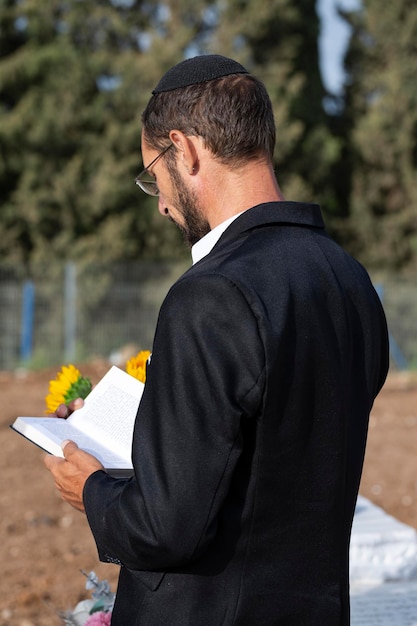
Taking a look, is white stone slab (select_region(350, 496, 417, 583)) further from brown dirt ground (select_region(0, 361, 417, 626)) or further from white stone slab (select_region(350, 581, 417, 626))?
brown dirt ground (select_region(0, 361, 417, 626))

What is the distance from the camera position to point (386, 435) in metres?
10.0

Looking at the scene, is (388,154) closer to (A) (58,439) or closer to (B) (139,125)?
(B) (139,125)

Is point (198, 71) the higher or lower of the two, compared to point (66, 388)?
higher

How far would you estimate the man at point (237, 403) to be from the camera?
1483 mm

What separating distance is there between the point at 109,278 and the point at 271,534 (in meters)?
15.6

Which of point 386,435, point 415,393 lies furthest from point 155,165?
point 415,393

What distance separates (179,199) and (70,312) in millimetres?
15012

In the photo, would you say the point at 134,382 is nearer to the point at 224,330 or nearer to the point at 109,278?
the point at 224,330

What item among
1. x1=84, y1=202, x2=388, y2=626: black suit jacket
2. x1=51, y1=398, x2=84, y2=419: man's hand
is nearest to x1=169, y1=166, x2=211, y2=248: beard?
x1=84, y1=202, x2=388, y2=626: black suit jacket

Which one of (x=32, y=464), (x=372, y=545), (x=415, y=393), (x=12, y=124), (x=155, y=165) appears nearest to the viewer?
(x=155, y=165)

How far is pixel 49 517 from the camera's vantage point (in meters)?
6.46

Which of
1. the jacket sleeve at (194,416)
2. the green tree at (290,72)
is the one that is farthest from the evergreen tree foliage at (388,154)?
the jacket sleeve at (194,416)

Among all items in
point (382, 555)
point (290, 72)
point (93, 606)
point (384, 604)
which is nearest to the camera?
point (93, 606)

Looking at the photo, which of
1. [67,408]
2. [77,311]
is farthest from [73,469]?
[77,311]
